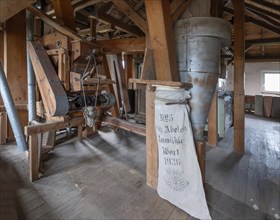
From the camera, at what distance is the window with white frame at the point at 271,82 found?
7254 millimetres

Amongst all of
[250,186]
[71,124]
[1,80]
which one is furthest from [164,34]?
[1,80]

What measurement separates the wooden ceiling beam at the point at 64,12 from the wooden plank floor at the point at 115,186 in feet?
5.75

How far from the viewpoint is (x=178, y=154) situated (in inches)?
62.2

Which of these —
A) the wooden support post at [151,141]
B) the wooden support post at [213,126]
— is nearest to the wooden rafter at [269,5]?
the wooden support post at [213,126]

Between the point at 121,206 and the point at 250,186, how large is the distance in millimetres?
1345

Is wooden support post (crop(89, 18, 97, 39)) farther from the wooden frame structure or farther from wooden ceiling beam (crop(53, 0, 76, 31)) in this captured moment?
wooden ceiling beam (crop(53, 0, 76, 31))

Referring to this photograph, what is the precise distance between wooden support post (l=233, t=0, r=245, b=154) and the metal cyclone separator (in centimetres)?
154

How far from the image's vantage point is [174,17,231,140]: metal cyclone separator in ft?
4.98

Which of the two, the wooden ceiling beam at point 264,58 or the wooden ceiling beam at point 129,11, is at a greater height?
the wooden ceiling beam at point 264,58

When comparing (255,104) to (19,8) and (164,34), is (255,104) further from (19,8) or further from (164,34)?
(19,8)

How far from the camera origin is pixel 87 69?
2.27m

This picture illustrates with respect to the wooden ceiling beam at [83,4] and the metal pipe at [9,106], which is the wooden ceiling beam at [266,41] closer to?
the wooden ceiling beam at [83,4]

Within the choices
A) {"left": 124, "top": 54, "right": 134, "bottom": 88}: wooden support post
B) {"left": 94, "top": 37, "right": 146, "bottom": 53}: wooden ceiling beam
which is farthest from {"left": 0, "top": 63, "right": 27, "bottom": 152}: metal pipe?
{"left": 124, "top": 54, "right": 134, "bottom": 88}: wooden support post

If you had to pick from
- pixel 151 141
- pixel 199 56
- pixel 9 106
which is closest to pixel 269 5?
pixel 199 56
